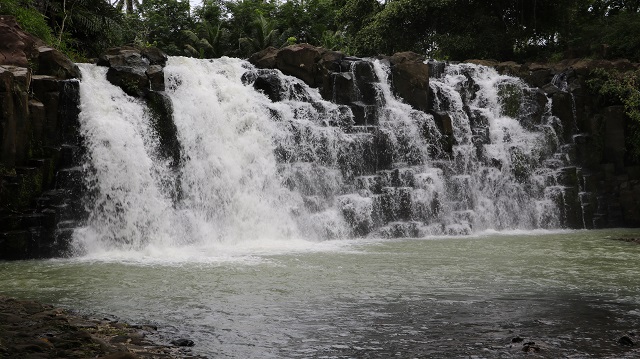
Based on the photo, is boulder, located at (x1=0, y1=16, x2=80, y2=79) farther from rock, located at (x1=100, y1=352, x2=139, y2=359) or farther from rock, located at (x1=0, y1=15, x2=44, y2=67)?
rock, located at (x1=100, y1=352, x2=139, y2=359)

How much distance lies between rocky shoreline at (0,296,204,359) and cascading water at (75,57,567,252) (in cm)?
814

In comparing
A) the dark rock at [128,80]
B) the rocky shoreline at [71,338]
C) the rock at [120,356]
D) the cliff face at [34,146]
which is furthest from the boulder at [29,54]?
the rock at [120,356]

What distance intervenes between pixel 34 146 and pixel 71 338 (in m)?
10.4

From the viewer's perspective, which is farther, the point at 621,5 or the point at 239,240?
the point at 621,5

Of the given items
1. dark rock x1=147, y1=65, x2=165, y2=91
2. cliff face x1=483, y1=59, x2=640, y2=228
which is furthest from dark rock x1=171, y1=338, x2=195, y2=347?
cliff face x1=483, y1=59, x2=640, y2=228

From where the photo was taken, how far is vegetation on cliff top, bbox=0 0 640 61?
24.3m

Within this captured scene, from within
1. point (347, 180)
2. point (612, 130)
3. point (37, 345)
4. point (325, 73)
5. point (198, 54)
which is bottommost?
point (37, 345)

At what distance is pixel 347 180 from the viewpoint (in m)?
19.7

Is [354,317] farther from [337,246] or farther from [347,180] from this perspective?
[347,180]

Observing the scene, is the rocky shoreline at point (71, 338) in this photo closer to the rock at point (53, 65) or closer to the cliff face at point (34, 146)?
the cliff face at point (34, 146)

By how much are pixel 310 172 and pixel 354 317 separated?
11772 millimetres

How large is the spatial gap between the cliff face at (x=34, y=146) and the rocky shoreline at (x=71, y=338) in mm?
7427

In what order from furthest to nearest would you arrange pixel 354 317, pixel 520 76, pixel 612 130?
pixel 520 76
pixel 612 130
pixel 354 317

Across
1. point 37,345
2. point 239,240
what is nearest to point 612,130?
point 239,240
